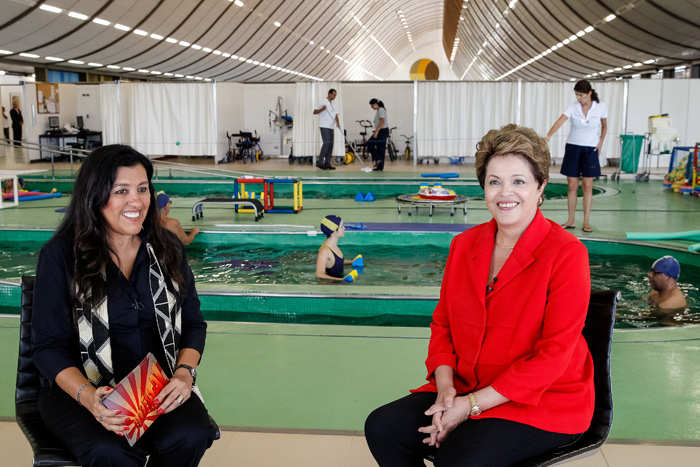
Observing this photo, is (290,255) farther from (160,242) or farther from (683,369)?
(160,242)

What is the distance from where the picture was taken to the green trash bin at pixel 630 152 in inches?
574

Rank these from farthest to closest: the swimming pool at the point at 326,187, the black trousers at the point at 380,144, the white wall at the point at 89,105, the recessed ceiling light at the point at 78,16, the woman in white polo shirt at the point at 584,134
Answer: the white wall at the point at 89,105 < the recessed ceiling light at the point at 78,16 < the black trousers at the point at 380,144 < the swimming pool at the point at 326,187 < the woman in white polo shirt at the point at 584,134

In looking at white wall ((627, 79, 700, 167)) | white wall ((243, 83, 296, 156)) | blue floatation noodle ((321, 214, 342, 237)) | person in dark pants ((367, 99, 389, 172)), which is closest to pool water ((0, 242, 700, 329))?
blue floatation noodle ((321, 214, 342, 237))

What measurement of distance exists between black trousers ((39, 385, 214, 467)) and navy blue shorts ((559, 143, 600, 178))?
6357mm

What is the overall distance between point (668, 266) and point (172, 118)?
15.6 metres

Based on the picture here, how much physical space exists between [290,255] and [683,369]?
5.47 m

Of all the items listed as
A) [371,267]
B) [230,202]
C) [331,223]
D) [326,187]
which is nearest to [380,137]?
[326,187]

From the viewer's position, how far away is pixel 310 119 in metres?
18.2

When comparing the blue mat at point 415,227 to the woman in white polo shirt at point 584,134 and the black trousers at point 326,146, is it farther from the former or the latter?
the black trousers at point 326,146

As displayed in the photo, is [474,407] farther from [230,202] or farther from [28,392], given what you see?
[230,202]

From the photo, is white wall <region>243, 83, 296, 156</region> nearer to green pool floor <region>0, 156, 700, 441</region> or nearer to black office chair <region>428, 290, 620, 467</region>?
green pool floor <region>0, 156, 700, 441</region>

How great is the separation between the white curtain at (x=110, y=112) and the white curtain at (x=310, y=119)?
4.95m

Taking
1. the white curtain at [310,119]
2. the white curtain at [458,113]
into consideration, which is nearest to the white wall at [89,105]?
the white curtain at [310,119]

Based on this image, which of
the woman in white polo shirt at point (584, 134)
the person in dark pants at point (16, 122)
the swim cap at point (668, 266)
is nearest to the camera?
the swim cap at point (668, 266)
